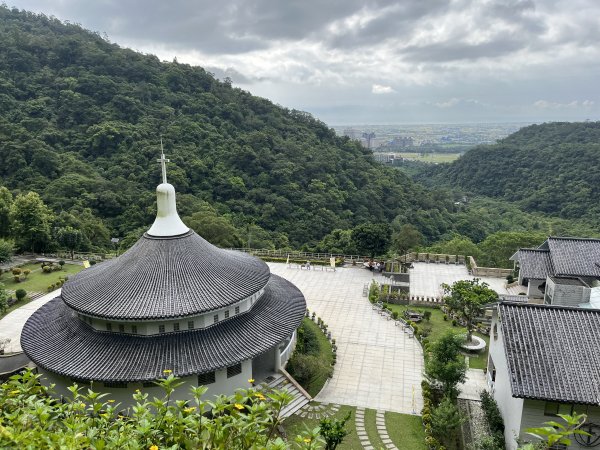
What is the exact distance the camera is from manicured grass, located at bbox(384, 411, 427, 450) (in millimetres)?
17594

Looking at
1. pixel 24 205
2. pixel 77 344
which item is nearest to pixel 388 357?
pixel 77 344

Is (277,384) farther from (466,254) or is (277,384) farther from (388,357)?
(466,254)

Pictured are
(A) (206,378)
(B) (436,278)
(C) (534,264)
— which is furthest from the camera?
(B) (436,278)

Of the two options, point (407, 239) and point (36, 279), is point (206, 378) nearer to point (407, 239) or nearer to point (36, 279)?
point (36, 279)

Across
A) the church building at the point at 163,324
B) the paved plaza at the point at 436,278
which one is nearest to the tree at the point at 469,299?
the paved plaza at the point at 436,278

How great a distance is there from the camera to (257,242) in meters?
50.0

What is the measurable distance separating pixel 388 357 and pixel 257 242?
27.8m

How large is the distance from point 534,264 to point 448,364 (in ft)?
50.2

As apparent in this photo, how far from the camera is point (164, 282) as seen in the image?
20.4 meters

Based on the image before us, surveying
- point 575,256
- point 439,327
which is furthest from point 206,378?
point 575,256

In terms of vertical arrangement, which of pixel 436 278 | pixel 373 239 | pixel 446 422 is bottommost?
pixel 436 278

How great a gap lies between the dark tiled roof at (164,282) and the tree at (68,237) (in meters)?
20.4

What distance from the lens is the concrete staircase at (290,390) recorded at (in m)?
19.7

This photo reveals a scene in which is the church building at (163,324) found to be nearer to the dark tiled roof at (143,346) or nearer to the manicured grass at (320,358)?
the dark tiled roof at (143,346)
